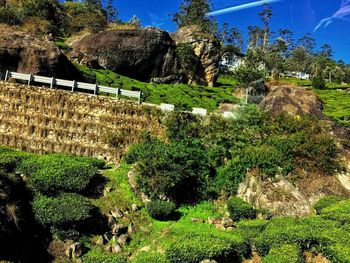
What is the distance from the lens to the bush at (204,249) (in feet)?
51.8

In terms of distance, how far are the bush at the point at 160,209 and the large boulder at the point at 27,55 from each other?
18120 mm

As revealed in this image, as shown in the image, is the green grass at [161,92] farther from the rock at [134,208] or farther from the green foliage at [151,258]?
the green foliage at [151,258]

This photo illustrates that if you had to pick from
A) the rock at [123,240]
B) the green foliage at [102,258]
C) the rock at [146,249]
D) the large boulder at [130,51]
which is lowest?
the green foliage at [102,258]

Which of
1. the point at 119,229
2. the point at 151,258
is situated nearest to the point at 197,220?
the point at 119,229

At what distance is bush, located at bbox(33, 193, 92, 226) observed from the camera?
17.6 metres

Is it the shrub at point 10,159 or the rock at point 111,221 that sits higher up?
Result: the shrub at point 10,159

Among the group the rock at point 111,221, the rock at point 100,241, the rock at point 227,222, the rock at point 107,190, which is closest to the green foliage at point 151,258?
the rock at point 100,241

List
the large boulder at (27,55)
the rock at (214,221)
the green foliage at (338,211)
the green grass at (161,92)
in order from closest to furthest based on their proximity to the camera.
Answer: the green foliage at (338,211), the rock at (214,221), the large boulder at (27,55), the green grass at (161,92)

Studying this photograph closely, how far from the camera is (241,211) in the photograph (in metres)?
20.8

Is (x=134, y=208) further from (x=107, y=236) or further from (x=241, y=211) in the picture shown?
(x=241, y=211)

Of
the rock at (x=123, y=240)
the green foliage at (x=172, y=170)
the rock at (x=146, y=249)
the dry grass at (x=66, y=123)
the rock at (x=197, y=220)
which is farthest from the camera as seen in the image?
the dry grass at (x=66, y=123)

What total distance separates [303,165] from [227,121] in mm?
6568

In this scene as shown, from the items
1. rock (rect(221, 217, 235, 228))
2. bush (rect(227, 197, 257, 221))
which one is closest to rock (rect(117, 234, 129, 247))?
rock (rect(221, 217, 235, 228))

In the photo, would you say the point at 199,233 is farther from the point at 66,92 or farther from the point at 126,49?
the point at 126,49
